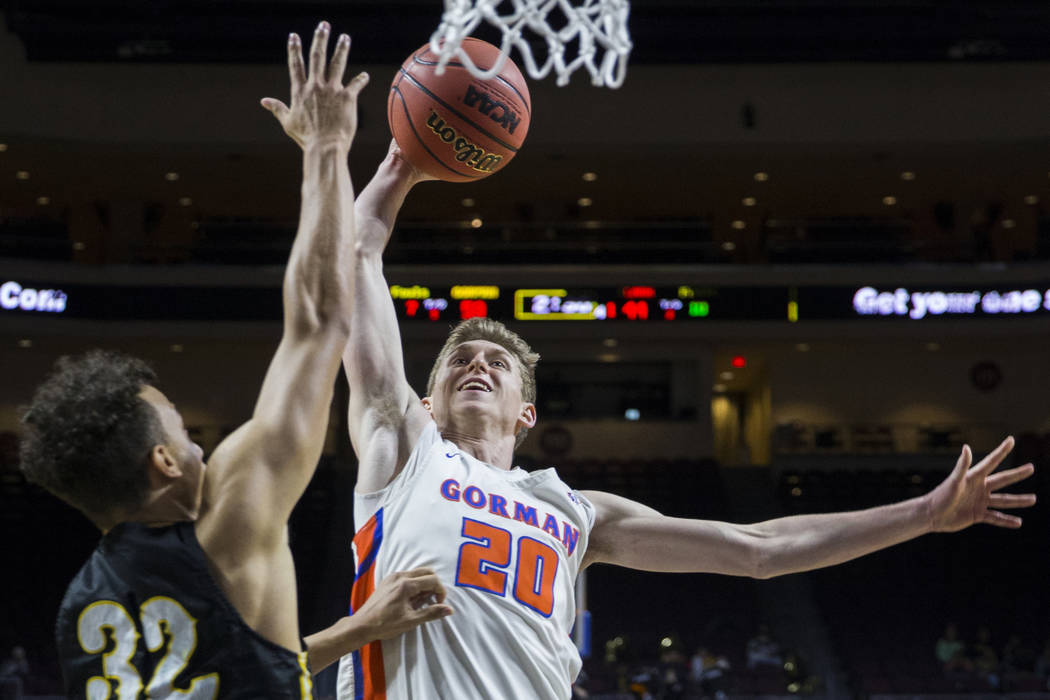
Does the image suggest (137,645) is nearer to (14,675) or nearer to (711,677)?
(711,677)

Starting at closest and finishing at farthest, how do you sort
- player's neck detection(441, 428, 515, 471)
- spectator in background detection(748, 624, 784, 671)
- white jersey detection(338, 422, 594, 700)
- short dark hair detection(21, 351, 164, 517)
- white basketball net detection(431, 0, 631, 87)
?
short dark hair detection(21, 351, 164, 517) < white basketball net detection(431, 0, 631, 87) < white jersey detection(338, 422, 594, 700) < player's neck detection(441, 428, 515, 471) < spectator in background detection(748, 624, 784, 671)

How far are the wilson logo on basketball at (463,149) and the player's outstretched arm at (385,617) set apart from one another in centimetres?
138

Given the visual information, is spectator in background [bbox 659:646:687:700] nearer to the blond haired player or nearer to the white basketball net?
the blond haired player

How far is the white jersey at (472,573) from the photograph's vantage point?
277 centimetres

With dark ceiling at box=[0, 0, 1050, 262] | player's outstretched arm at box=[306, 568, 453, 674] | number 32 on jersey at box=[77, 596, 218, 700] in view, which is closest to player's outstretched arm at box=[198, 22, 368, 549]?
number 32 on jersey at box=[77, 596, 218, 700]

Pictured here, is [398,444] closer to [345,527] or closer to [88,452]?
[88,452]

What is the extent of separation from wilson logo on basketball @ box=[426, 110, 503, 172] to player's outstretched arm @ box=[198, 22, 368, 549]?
1268mm

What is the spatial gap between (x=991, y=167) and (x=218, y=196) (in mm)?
12504

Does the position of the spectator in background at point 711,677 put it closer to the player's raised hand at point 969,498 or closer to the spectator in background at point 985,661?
the spectator in background at point 985,661

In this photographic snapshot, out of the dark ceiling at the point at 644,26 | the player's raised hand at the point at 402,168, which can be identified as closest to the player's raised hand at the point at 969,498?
the player's raised hand at the point at 402,168

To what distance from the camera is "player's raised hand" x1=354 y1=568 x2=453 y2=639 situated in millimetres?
2529

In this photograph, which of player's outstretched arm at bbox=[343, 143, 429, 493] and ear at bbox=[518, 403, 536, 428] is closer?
player's outstretched arm at bbox=[343, 143, 429, 493]

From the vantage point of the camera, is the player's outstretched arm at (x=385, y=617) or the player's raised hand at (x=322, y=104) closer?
the player's raised hand at (x=322, y=104)

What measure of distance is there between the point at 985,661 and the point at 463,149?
10988 mm
